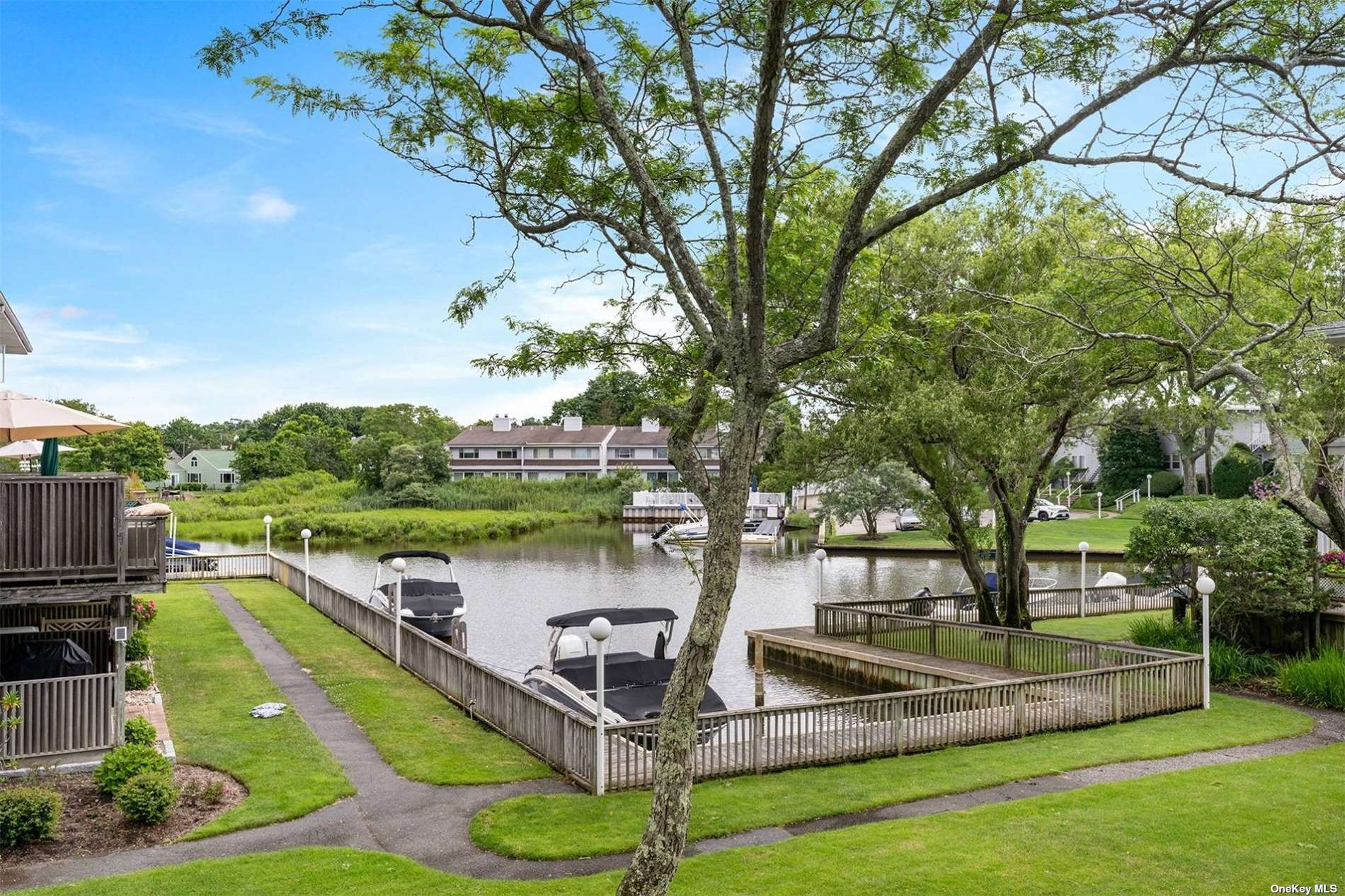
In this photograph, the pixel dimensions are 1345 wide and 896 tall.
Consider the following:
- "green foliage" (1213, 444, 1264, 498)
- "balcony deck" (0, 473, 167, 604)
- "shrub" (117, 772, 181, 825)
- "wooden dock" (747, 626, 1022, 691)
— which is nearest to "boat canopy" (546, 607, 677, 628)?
"wooden dock" (747, 626, 1022, 691)

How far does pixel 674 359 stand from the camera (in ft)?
36.7

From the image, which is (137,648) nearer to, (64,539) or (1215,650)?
(64,539)

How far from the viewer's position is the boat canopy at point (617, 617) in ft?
60.8

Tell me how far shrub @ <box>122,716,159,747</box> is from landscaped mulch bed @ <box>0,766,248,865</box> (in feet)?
1.86

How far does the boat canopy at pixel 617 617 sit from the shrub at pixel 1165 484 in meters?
51.5

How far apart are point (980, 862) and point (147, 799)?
27.8 ft

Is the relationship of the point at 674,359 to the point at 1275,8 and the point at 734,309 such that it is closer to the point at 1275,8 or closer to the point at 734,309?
the point at 734,309

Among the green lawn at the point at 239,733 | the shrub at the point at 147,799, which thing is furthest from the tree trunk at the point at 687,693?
the shrub at the point at 147,799

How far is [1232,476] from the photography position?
55.7m

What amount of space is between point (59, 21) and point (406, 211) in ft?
18.2

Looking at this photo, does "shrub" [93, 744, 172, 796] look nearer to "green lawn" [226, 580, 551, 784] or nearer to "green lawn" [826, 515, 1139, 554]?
"green lawn" [226, 580, 551, 784]

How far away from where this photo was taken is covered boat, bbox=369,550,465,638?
2434 centimetres

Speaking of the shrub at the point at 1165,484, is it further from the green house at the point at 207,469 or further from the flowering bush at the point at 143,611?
the green house at the point at 207,469

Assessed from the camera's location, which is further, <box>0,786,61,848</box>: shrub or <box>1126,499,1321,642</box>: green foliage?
<box>1126,499,1321,642</box>: green foliage
